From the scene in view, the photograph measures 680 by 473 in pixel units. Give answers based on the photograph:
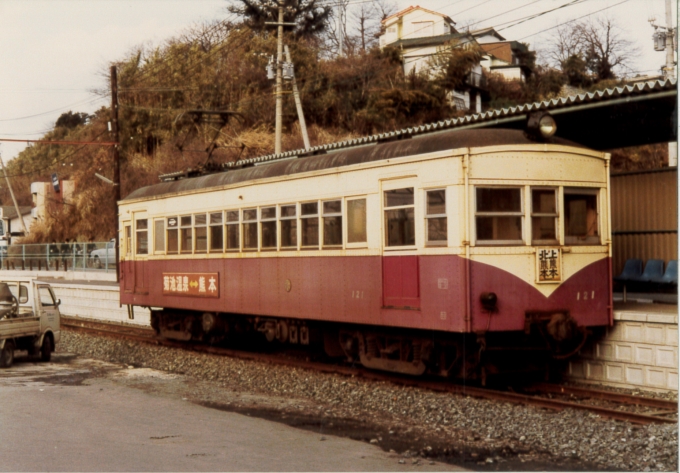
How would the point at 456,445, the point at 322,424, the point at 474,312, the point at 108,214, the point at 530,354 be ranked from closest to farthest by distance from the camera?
the point at 456,445, the point at 322,424, the point at 474,312, the point at 530,354, the point at 108,214

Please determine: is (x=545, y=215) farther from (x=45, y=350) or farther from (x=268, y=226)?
(x=45, y=350)

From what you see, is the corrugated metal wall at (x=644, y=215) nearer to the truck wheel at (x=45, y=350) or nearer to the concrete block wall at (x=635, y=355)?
the concrete block wall at (x=635, y=355)

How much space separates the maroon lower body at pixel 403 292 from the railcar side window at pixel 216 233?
35 centimetres

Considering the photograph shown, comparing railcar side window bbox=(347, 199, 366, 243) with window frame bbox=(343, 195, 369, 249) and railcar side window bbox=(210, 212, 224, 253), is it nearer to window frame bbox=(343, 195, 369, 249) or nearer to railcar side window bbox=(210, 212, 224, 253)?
window frame bbox=(343, 195, 369, 249)

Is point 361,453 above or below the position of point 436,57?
below

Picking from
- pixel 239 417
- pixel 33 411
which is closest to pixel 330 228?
pixel 239 417

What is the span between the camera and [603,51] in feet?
42.8

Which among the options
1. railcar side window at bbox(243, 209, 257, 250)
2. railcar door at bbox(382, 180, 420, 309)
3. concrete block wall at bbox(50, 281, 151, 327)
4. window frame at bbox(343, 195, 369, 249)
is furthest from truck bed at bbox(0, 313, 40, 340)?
concrete block wall at bbox(50, 281, 151, 327)

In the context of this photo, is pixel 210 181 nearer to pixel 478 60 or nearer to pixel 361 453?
pixel 361 453

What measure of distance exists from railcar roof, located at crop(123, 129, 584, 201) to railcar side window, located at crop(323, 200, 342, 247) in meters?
0.56

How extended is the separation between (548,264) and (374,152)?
9.31ft

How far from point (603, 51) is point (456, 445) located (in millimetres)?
7568

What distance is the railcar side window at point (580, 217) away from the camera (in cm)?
1084

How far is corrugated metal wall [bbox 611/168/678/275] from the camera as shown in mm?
13641
